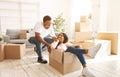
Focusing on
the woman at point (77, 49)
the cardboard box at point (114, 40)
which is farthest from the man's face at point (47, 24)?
the cardboard box at point (114, 40)

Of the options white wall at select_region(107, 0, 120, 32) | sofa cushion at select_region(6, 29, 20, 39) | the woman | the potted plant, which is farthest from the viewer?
the potted plant

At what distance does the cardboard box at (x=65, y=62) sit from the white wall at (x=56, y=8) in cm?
362

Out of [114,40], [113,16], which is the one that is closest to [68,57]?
[114,40]

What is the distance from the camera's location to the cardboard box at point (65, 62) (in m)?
2.31

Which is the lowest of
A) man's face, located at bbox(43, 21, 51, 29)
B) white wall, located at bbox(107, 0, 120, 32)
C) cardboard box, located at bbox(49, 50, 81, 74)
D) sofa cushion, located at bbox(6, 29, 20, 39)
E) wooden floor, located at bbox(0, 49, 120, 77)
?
wooden floor, located at bbox(0, 49, 120, 77)

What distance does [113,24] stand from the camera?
17.1ft

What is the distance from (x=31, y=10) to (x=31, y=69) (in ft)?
11.5

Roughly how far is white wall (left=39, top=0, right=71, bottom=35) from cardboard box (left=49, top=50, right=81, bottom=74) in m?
3.62

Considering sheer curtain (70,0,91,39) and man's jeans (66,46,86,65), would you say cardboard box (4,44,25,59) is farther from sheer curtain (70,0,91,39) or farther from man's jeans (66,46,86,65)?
sheer curtain (70,0,91,39)

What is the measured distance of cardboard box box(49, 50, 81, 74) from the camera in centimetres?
231

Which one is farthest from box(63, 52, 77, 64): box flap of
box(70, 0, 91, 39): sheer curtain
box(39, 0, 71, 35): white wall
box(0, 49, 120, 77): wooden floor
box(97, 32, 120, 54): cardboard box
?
box(70, 0, 91, 39): sheer curtain

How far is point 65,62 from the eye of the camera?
232 centimetres

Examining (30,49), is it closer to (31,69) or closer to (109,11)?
(31,69)

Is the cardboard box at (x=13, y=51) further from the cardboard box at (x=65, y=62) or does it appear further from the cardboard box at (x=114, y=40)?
the cardboard box at (x=114, y=40)
